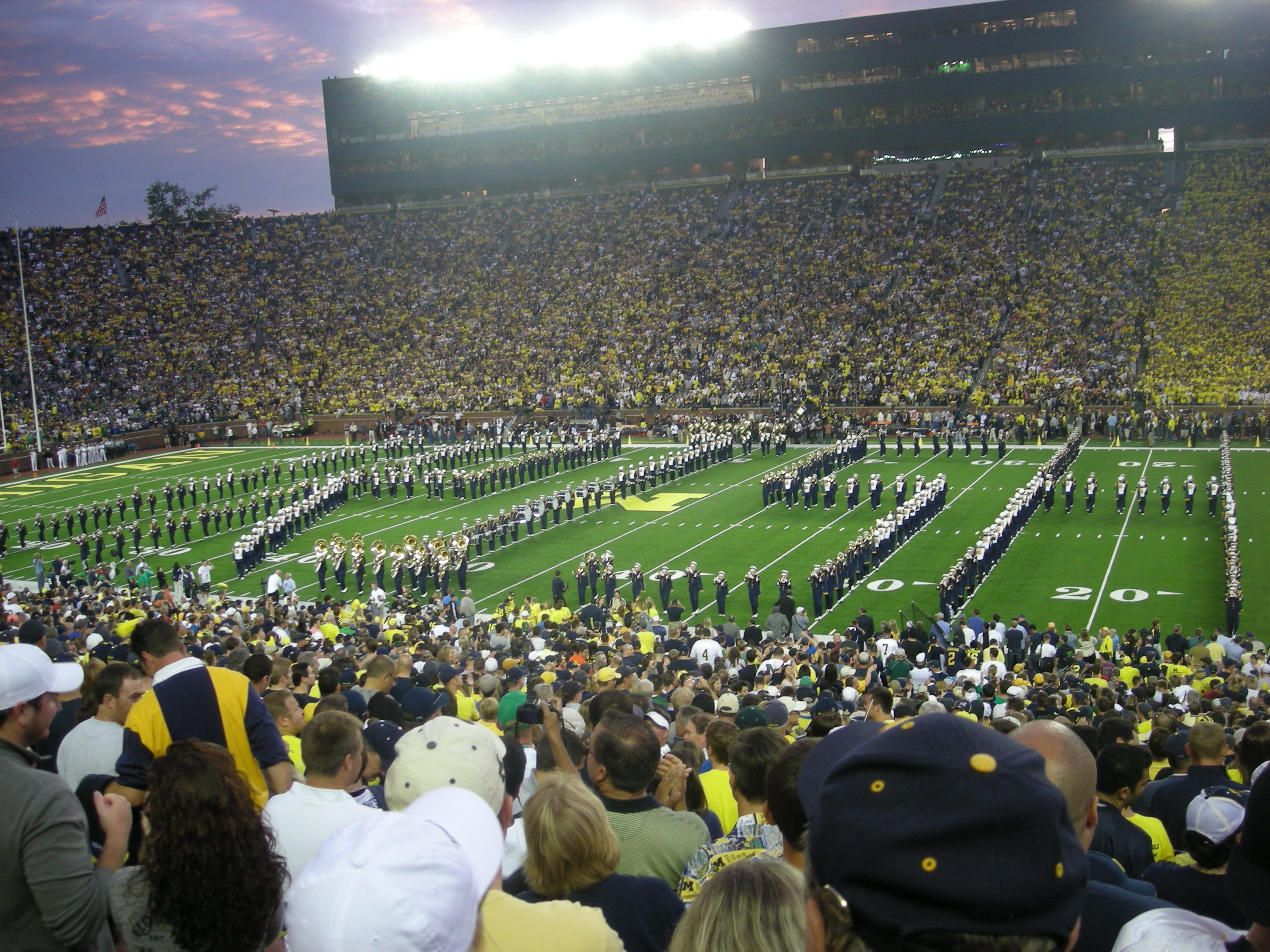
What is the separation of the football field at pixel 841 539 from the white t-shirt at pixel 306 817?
14.9 m

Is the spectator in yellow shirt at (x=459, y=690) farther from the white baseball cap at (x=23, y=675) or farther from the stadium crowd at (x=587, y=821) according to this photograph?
the white baseball cap at (x=23, y=675)

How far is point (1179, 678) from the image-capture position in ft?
35.8

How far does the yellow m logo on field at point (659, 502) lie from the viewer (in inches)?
1072

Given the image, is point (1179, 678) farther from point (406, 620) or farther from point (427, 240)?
point (427, 240)

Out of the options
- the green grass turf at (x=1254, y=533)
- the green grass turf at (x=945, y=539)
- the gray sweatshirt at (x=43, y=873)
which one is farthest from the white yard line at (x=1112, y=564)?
the gray sweatshirt at (x=43, y=873)

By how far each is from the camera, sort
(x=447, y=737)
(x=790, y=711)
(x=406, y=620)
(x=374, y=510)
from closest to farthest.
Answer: (x=447, y=737) → (x=790, y=711) → (x=406, y=620) → (x=374, y=510)

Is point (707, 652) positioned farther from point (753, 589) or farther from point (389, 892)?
point (389, 892)

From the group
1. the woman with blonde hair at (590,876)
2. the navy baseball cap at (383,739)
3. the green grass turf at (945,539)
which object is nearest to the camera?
the woman with blonde hair at (590,876)

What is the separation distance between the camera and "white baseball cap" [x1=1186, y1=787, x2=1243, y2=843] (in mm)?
3125

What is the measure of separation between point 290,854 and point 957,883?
259 cm

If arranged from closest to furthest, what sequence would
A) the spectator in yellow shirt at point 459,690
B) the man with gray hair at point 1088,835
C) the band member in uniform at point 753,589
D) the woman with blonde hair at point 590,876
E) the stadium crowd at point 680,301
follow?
1. the man with gray hair at point 1088,835
2. the woman with blonde hair at point 590,876
3. the spectator in yellow shirt at point 459,690
4. the band member in uniform at point 753,589
5. the stadium crowd at point 680,301

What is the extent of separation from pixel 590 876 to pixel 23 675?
1828mm

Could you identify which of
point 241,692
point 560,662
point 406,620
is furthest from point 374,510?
point 241,692

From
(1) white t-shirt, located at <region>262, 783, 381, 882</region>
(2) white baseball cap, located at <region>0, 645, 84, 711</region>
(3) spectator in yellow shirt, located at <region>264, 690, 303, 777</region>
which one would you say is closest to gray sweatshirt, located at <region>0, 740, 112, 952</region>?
(2) white baseball cap, located at <region>0, 645, 84, 711</region>
